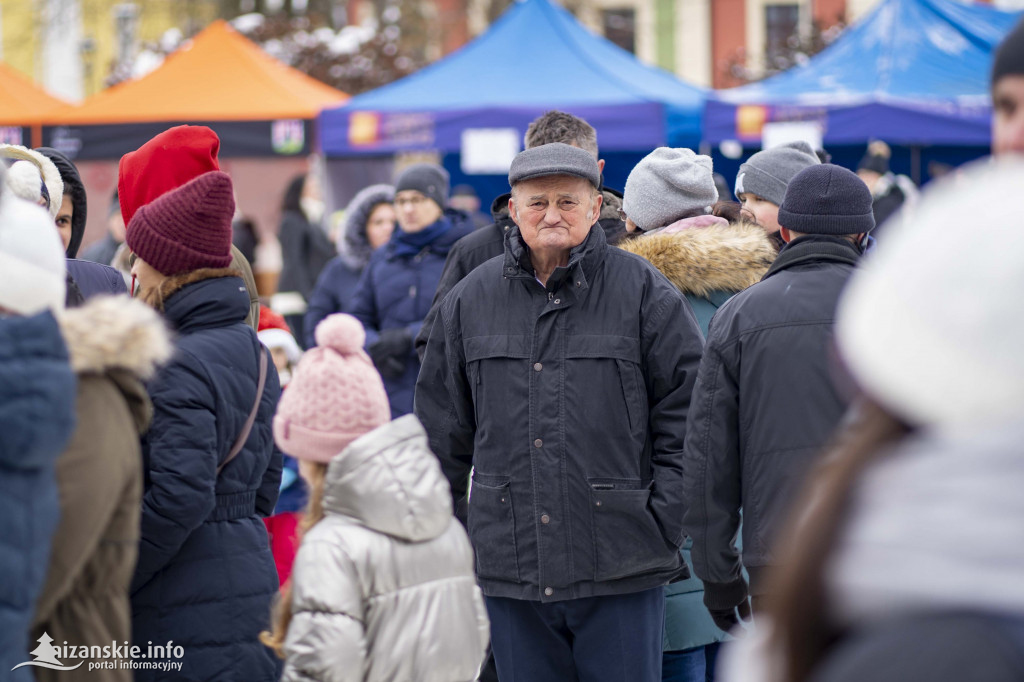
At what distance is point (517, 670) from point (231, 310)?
1338 millimetres

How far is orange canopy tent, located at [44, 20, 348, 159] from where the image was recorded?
1138 cm

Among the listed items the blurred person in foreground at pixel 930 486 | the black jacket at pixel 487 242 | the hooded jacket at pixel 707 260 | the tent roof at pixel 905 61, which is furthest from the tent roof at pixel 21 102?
the blurred person in foreground at pixel 930 486

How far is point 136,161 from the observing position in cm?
404

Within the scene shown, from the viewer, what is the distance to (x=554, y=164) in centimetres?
368

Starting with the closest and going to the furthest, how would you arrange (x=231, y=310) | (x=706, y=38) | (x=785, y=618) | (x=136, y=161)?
(x=785, y=618)
(x=231, y=310)
(x=136, y=161)
(x=706, y=38)

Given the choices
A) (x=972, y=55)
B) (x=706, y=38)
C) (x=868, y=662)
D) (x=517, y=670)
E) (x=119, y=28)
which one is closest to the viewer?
(x=868, y=662)

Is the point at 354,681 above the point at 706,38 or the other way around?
above

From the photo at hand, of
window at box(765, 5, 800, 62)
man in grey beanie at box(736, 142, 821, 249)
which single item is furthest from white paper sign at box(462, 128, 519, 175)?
window at box(765, 5, 800, 62)

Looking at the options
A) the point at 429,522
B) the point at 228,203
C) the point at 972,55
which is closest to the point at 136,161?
the point at 228,203

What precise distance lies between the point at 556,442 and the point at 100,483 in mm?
1471

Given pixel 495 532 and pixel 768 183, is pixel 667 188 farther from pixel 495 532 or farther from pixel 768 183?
pixel 495 532

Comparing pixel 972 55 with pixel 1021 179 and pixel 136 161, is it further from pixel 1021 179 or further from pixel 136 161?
pixel 1021 179

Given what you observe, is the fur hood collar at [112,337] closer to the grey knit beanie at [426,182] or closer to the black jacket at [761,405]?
the black jacket at [761,405]

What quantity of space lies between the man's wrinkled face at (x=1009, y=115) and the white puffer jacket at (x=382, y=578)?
4.85 feet
